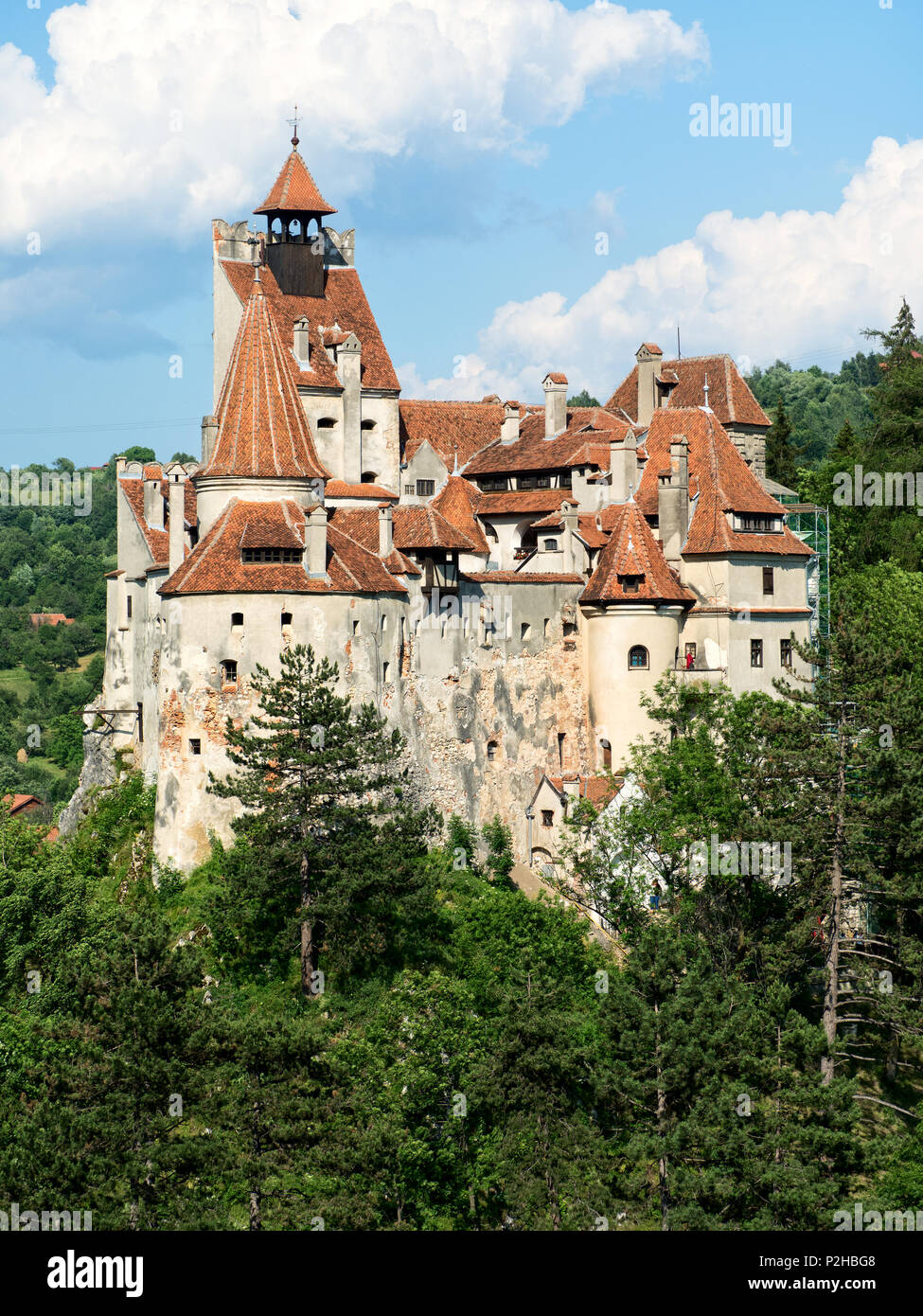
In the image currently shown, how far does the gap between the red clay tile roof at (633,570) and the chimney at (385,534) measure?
9666 mm

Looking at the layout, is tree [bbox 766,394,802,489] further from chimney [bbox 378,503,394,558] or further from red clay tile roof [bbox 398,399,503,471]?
chimney [bbox 378,503,394,558]

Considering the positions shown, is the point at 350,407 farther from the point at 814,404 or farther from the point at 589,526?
the point at 814,404

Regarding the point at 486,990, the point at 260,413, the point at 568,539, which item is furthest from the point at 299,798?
the point at 568,539

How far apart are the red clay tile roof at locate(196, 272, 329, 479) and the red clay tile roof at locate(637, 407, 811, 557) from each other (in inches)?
650

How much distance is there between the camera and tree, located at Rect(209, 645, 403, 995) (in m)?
56.3

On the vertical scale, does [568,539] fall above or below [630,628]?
above

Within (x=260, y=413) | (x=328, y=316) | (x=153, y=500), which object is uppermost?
(x=328, y=316)

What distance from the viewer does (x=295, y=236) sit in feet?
248

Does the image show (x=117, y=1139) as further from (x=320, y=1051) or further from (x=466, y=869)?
(x=466, y=869)

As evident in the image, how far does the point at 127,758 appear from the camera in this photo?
2864 inches

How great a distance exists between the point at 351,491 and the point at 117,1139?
3392 centimetres

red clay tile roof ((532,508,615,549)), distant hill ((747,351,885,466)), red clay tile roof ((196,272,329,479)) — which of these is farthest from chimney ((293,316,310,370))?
distant hill ((747,351,885,466))

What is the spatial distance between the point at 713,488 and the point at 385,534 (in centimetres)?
1571
